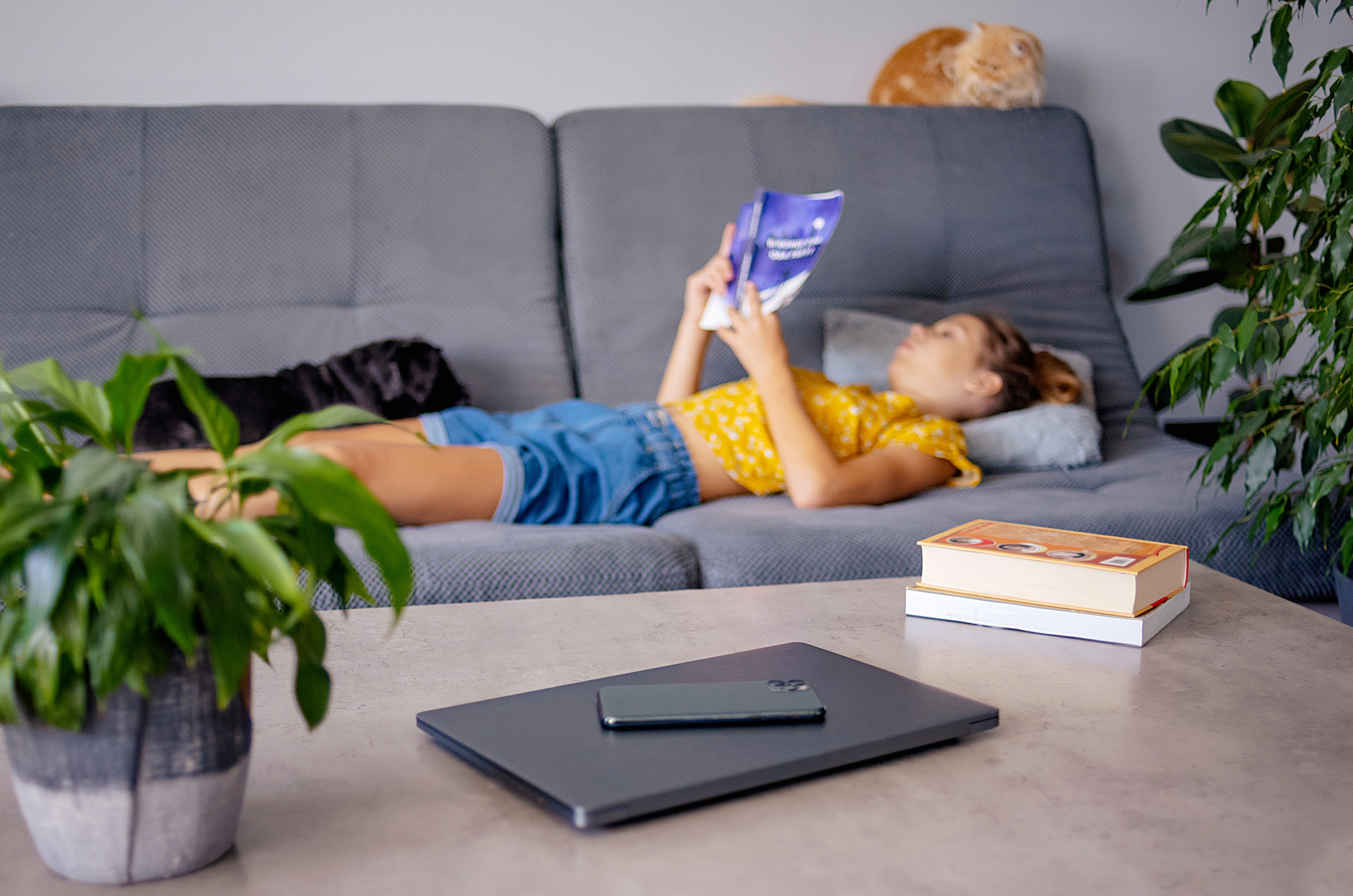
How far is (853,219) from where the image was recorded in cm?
211

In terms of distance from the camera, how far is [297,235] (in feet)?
6.37

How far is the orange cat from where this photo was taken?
2.31 meters

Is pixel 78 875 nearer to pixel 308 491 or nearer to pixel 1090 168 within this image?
pixel 308 491

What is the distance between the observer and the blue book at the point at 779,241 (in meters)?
1.66

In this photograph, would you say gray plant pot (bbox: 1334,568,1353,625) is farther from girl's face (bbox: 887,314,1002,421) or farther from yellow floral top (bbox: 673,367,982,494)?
girl's face (bbox: 887,314,1002,421)

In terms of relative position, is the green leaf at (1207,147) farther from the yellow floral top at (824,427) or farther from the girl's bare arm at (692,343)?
the girl's bare arm at (692,343)

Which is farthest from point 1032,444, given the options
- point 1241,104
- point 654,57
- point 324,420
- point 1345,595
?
point 324,420

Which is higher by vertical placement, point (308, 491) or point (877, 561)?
point (308, 491)

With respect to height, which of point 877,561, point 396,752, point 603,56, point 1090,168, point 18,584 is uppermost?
point 603,56

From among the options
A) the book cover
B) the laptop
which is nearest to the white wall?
the book cover

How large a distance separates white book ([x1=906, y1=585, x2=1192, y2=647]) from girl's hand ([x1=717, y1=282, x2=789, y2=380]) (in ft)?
2.85

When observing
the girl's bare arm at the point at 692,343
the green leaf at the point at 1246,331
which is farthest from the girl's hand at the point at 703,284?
the green leaf at the point at 1246,331

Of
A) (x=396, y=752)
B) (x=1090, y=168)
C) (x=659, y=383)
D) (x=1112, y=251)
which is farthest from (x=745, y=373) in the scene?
(x=396, y=752)

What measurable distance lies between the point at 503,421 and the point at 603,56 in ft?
3.68
